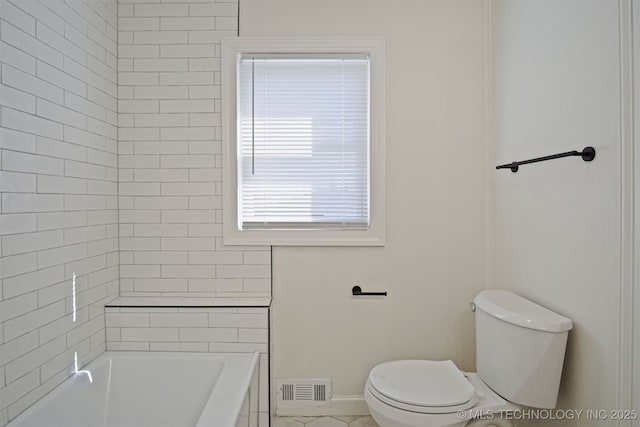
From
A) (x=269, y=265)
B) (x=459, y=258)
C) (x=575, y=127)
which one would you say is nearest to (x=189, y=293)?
(x=269, y=265)

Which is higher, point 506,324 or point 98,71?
point 98,71

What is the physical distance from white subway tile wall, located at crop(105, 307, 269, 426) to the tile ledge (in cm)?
2

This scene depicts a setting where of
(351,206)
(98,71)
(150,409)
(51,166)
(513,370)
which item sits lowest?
(150,409)

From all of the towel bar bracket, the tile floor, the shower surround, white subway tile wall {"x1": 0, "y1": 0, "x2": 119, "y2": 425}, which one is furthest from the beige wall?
white subway tile wall {"x1": 0, "y1": 0, "x2": 119, "y2": 425}

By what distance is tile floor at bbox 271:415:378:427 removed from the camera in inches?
76.2

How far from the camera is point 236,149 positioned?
6.52 feet

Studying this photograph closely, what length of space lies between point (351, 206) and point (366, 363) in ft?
2.87

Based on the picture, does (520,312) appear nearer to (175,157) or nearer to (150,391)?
(150,391)

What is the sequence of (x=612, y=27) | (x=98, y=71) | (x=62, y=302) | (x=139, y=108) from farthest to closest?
(x=139, y=108)
(x=98, y=71)
(x=62, y=302)
(x=612, y=27)

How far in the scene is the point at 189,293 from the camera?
202 cm

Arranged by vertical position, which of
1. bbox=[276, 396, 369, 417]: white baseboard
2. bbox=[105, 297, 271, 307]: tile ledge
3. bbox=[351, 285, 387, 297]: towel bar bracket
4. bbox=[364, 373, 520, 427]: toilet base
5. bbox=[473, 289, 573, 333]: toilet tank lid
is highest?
bbox=[473, 289, 573, 333]: toilet tank lid

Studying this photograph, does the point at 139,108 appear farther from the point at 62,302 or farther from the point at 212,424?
the point at 212,424

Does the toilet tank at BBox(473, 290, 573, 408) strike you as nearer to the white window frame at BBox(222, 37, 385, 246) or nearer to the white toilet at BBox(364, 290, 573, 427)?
the white toilet at BBox(364, 290, 573, 427)

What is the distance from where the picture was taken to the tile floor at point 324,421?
194 centimetres
